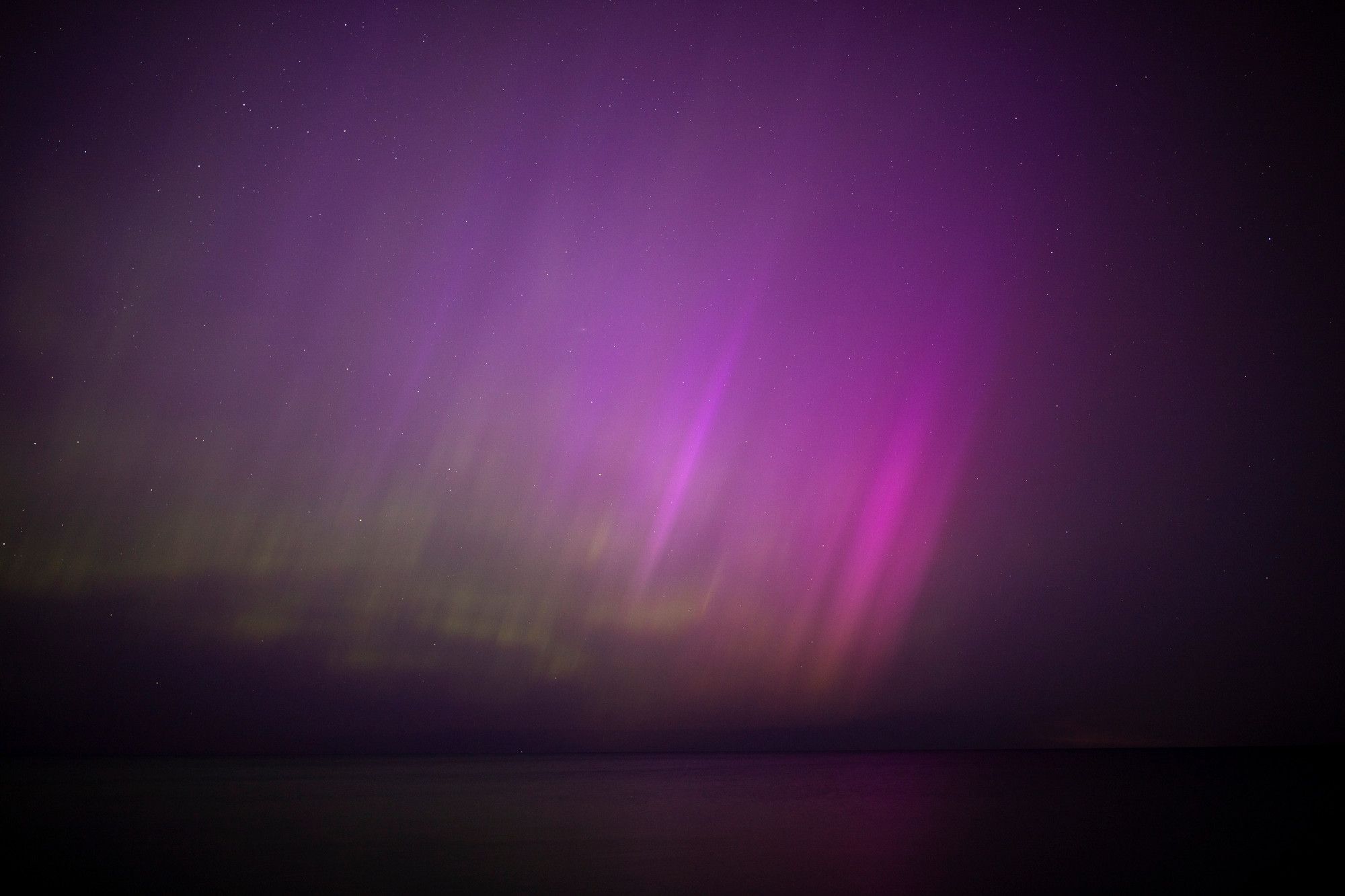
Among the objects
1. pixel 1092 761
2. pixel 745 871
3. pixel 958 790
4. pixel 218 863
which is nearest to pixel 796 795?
pixel 958 790

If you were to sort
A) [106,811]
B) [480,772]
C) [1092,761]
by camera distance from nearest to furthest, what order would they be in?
[106,811]
[480,772]
[1092,761]

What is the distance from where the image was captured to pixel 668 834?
696 cm

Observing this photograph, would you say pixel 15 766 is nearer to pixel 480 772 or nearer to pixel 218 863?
pixel 480 772

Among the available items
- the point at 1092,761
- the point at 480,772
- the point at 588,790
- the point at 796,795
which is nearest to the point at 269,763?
the point at 480,772

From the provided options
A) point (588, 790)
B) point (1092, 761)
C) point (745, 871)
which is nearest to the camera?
point (745, 871)

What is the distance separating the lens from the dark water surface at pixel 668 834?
4668mm

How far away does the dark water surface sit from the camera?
4668mm

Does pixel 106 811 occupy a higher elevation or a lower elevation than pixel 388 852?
lower

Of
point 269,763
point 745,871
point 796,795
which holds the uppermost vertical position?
point 745,871

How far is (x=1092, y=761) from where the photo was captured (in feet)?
84.3

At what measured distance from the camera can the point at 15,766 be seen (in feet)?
53.4

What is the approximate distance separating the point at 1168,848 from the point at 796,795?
20.8 ft

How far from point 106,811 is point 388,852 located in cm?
505

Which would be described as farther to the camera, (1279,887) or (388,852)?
(388,852)
